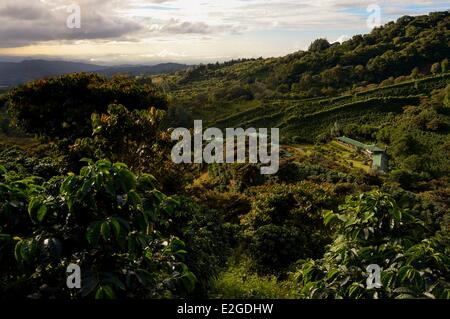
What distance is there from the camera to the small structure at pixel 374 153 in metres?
33.2

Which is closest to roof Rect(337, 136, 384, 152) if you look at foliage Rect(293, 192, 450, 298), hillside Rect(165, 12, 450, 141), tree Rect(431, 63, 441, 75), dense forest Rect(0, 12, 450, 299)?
dense forest Rect(0, 12, 450, 299)

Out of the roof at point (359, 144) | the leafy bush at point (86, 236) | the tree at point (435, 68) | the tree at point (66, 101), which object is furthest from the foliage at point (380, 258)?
the tree at point (435, 68)

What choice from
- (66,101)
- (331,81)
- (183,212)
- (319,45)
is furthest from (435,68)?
(183,212)

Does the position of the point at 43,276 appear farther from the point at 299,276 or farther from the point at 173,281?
the point at 299,276

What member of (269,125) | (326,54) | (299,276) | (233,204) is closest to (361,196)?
(299,276)

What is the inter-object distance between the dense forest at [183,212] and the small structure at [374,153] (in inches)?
31.4

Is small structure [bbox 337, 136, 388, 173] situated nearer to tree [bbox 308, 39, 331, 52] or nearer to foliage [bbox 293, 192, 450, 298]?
foliage [bbox 293, 192, 450, 298]

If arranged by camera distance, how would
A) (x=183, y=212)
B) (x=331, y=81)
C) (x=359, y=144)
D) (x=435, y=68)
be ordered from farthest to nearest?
(x=331, y=81)
(x=435, y=68)
(x=359, y=144)
(x=183, y=212)

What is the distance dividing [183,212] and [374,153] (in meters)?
32.8

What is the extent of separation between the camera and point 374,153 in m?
36.8

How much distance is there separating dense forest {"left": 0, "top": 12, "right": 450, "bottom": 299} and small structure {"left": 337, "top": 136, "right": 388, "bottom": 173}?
31.4 inches

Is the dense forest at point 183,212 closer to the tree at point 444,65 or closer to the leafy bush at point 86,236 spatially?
the leafy bush at point 86,236

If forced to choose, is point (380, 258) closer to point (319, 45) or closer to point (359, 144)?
point (359, 144)

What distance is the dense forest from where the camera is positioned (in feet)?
10.5
